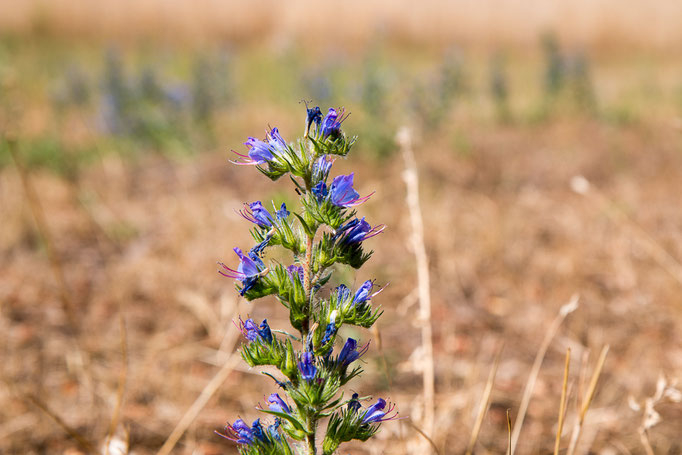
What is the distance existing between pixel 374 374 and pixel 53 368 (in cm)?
172

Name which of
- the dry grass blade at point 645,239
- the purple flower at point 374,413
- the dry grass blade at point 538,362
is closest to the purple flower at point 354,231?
the purple flower at point 374,413

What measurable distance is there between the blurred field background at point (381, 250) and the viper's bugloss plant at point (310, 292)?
636mm

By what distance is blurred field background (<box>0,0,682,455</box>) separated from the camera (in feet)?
8.79

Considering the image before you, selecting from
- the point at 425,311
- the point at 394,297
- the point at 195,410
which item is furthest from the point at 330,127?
the point at 394,297

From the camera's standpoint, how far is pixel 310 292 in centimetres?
129

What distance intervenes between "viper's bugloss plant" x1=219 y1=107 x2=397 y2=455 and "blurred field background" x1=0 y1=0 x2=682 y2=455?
64cm

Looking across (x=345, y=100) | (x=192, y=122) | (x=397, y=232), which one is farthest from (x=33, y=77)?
(x=397, y=232)

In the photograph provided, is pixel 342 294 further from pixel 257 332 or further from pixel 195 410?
pixel 195 410

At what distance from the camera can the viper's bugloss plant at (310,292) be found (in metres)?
1.27

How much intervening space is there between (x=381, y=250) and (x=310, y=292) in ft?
10.3

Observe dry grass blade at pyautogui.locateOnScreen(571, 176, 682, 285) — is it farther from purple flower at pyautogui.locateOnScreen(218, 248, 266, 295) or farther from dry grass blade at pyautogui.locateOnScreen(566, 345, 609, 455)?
purple flower at pyautogui.locateOnScreen(218, 248, 266, 295)

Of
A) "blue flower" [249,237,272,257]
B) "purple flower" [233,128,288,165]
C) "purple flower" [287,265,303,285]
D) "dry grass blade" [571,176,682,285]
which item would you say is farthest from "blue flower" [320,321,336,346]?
"dry grass blade" [571,176,682,285]

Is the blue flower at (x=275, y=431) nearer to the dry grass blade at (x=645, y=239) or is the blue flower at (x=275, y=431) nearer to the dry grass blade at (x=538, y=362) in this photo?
the dry grass blade at (x=538, y=362)

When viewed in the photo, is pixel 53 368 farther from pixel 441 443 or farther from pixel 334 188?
pixel 334 188
